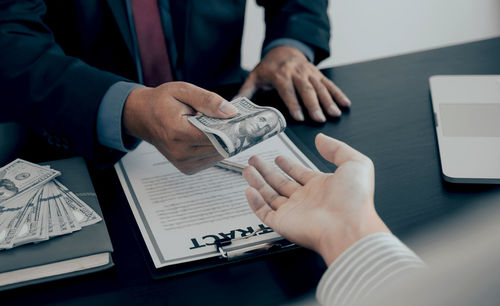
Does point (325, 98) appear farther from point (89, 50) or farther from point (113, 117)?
point (89, 50)

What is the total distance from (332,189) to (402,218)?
0.53 ft

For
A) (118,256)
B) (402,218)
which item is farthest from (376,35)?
(118,256)

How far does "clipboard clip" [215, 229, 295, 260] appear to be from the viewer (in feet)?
2.63

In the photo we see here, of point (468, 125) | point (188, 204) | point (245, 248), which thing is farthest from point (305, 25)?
point (245, 248)

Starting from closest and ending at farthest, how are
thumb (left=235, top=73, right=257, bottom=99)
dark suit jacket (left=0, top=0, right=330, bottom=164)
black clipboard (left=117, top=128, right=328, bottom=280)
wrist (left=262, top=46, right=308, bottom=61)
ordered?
black clipboard (left=117, top=128, right=328, bottom=280) → dark suit jacket (left=0, top=0, right=330, bottom=164) → thumb (left=235, top=73, right=257, bottom=99) → wrist (left=262, top=46, right=308, bottom=61)

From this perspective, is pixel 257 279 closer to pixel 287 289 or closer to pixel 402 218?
pixel 287 289

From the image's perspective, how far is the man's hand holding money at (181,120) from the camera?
0.95 m

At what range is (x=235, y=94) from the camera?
1403 millimetres

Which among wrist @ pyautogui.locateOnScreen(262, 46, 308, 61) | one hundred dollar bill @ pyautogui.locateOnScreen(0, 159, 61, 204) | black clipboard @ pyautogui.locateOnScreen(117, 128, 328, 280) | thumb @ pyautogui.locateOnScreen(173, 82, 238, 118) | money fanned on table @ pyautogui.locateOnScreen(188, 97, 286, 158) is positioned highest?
thumb @ pyautogui.locateOnScreen(173, 82, 238, 118)

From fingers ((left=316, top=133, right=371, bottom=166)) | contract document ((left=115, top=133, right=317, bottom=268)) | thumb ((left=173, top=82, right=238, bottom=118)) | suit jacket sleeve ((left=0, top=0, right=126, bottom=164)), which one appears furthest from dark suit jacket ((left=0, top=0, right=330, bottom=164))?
fingers ((left=316, top=133, right=371, bottom=166))

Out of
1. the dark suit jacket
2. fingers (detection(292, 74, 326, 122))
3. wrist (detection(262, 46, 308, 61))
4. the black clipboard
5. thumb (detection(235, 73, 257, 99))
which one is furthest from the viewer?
wrist (detection(262, 46, 308, 61))

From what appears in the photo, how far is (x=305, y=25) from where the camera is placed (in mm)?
1605

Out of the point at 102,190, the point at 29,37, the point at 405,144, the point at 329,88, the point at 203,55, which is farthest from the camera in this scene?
the point at 203,55

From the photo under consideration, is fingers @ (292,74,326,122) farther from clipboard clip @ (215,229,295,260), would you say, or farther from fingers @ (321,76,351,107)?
clipboard clip @ (215,229,295,260)
